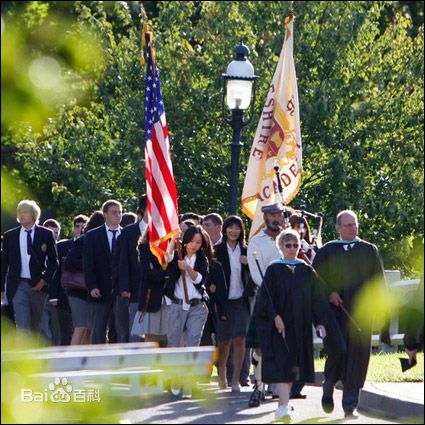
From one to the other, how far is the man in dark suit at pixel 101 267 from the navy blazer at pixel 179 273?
63.9 inches

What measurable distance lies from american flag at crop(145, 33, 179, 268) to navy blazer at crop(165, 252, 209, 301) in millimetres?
152

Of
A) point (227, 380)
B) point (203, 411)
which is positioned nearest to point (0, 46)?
point (203, 411)

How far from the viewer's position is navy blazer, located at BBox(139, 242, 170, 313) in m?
13.7

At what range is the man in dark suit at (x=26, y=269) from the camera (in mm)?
15422

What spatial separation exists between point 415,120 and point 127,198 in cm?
514

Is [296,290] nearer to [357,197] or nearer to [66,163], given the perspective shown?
[357,197]

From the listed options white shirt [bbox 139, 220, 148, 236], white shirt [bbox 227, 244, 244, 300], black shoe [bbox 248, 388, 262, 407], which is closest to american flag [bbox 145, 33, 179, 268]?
white shirt [bbox 139, 220, 148, 236]

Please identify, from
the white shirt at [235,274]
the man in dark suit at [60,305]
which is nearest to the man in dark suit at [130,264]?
the white shirt at [235,274]

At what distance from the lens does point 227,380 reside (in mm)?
14844

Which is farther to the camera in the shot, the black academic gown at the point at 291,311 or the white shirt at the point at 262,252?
the white shirt at the point at 262,252

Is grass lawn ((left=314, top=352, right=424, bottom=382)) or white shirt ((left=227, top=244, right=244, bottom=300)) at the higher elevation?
white shirt ((left=227, top=244, right=244, bottom=300))

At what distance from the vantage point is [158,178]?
14594 millimetres

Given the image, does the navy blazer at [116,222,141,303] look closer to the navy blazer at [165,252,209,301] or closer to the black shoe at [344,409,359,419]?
the navy blazer at [165,252,209,301]

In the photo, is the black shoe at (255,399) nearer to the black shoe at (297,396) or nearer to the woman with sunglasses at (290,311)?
the black shoe at (297,396)
